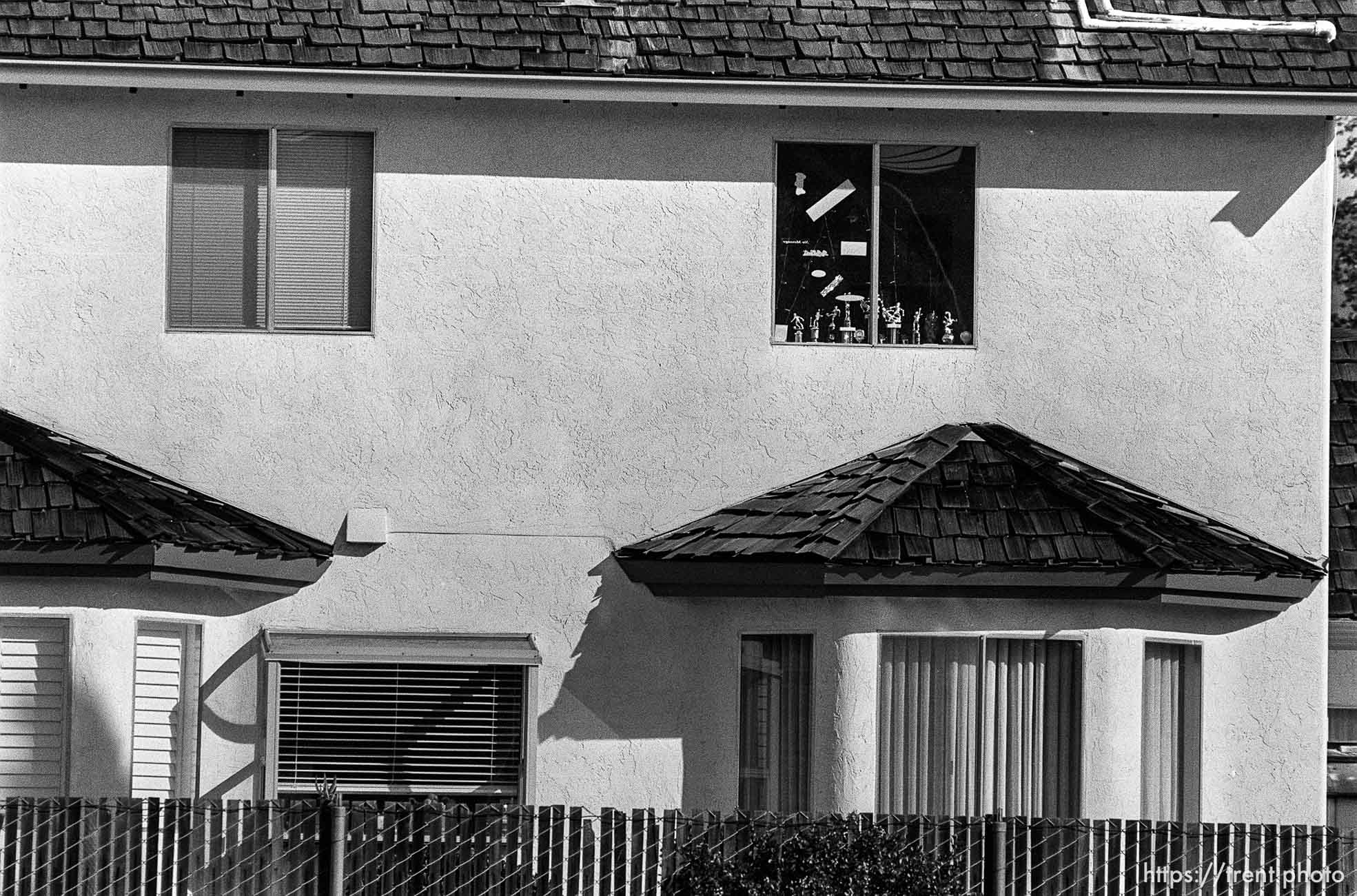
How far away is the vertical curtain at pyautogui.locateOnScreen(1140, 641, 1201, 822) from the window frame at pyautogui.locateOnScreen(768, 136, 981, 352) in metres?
2.50

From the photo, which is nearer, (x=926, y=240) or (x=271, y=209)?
(x=271, y=209)

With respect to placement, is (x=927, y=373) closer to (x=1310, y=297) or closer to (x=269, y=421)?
(x=1310, y=297)

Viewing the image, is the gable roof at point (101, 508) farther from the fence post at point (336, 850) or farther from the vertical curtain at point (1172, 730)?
the vertical curtain at point (1172, 730)

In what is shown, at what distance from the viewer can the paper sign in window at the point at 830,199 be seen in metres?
13.6

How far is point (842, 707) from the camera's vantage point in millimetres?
12188

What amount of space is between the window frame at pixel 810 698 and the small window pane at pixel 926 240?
233 centimetres

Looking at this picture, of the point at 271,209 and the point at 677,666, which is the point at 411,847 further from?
the point at 271,209

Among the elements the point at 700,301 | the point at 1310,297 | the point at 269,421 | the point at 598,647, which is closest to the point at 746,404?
the point at 700,301

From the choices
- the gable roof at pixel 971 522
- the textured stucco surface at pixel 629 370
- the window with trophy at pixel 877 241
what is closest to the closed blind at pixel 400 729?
the textured stucco surface at pixel 629 370

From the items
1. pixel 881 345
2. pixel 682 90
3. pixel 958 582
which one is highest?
pixel 682 90

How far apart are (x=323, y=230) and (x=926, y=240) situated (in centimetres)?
419

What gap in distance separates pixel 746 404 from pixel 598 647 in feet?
6.35

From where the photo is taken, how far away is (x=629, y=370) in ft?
43.4

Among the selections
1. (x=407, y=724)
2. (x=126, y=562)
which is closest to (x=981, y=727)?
(x=407, y=724)
